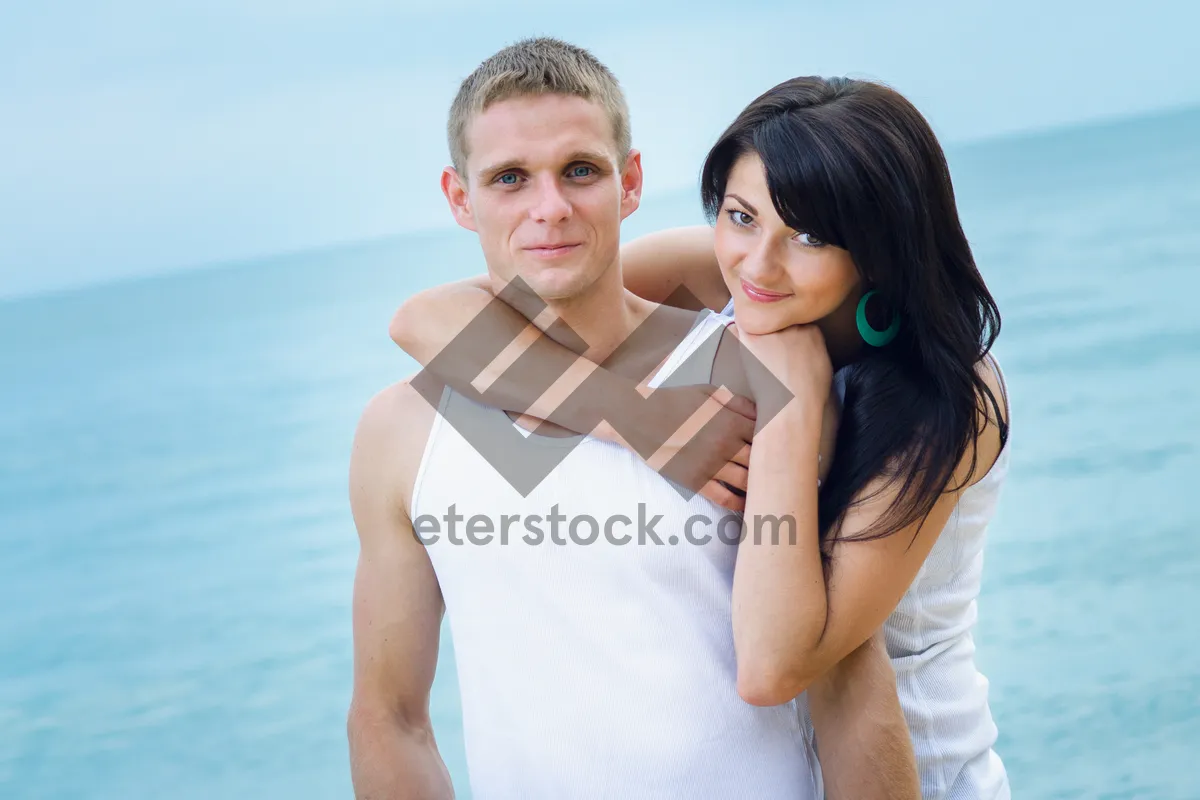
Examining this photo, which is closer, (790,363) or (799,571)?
(799,571)

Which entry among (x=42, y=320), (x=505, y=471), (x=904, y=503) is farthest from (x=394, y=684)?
(x=42, y=320)

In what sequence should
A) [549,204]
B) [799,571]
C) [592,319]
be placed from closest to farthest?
1. [799,571]
2. [549,204]
3. [592,319]

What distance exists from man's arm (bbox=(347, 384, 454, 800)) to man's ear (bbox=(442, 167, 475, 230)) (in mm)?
271

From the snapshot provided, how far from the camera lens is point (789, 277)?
173 centimetres

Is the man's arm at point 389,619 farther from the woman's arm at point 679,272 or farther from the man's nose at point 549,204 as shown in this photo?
the woman's arm at point 679,272

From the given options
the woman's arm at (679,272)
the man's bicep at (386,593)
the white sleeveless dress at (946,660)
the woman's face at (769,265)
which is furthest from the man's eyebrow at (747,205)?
the man's bicep at (386,593)

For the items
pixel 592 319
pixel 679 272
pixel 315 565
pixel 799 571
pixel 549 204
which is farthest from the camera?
pixel 315 565

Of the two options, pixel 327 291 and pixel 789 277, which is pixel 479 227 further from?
pixel 327 291

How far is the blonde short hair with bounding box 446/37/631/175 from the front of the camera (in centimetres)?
177

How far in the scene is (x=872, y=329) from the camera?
1.79m

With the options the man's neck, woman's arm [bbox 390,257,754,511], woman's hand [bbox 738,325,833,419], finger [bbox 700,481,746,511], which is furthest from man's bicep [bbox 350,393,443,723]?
woman's hand [bbox 738,325,833,419]

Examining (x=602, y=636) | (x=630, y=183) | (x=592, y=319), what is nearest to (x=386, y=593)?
(x=602, y=636)

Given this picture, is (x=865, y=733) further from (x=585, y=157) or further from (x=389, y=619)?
(x=585, y=157)

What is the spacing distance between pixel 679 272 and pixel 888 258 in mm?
646
